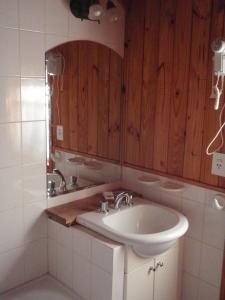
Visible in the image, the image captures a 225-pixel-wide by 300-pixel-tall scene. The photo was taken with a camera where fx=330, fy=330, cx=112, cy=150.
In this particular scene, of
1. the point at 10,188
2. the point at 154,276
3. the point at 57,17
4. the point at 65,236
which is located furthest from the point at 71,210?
the point at 57,17

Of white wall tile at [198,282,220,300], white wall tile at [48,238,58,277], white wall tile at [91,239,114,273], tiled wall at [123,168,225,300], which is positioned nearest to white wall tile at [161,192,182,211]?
tiled wall at [123,168,225,300]

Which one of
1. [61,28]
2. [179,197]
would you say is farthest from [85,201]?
[61,28]

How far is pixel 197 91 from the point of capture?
5.83 ft

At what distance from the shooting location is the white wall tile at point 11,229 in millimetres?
1725

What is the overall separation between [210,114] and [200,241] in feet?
2.35

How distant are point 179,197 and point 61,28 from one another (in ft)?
3.79

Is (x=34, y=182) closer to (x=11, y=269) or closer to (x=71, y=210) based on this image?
(x=71, y=210)

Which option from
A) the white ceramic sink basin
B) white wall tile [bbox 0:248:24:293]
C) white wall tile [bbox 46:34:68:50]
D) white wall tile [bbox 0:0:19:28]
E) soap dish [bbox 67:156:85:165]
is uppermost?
white wall tile [bbox 0:0:19:28]

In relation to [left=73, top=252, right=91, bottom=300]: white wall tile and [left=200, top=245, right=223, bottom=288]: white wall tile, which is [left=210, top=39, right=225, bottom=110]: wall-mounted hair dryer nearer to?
[left=200, top=245, right=223, bottom=288]: white wall tile

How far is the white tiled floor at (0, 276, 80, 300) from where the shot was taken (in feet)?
5.79

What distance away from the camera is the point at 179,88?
1858 mm

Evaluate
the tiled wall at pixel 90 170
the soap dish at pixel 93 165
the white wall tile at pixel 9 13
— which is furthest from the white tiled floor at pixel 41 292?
the white wall tile at pixel 9 13

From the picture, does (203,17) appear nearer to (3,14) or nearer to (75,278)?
(3,14)

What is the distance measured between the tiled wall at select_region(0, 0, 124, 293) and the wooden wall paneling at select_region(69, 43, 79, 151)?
0.10 metres
